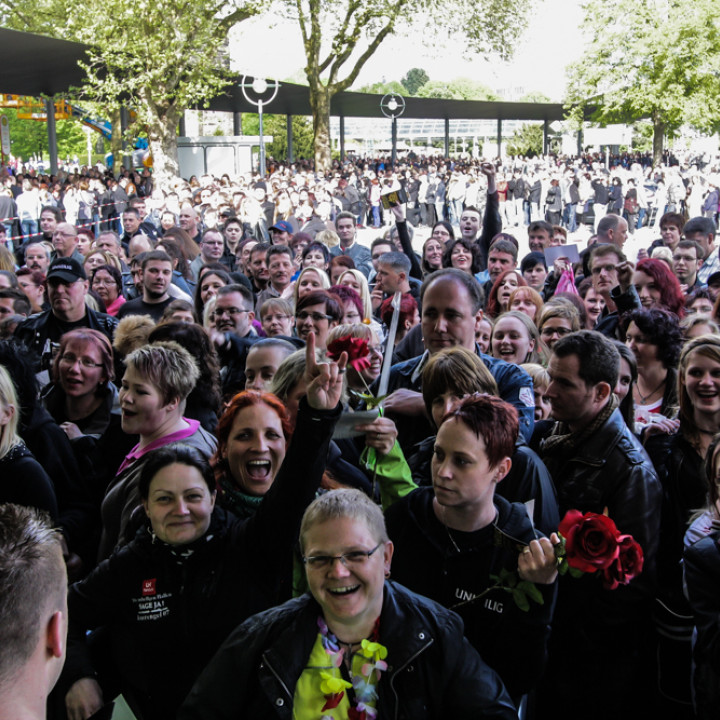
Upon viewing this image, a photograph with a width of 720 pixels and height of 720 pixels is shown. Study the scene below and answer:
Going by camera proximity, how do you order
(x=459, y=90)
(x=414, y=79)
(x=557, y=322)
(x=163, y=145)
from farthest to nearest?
(x=414, y=79) < (x=459, y=90) < (x=163, y=145) < (x=557, y=322)

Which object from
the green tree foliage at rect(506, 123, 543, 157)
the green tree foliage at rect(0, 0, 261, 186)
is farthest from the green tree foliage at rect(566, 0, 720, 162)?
the green tree foliage at rect(506, 123, 543, 157)

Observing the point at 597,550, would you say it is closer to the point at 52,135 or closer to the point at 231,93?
the point at 52,135

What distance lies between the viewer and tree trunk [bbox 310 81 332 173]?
112 ft

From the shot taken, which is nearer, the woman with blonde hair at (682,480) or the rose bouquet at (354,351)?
the rose bouquet at (354,351)

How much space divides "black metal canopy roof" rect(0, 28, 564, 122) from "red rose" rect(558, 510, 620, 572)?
19.9 m

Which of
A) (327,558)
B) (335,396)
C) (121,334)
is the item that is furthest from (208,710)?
(121,334)

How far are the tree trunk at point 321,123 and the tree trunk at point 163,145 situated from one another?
864cm

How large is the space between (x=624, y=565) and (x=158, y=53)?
25.0 meters

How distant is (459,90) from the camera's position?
139 meters

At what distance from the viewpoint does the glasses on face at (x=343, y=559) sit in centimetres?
250

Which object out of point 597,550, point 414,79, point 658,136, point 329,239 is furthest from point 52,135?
point 414,79

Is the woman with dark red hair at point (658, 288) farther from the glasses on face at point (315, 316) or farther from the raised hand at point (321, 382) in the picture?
the raised hand at point (321, 382)

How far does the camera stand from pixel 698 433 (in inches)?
158

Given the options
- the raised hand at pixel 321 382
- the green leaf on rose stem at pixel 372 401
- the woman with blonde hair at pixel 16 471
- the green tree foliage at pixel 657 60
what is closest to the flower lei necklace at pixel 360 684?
the raised hand at pixel 321 382
